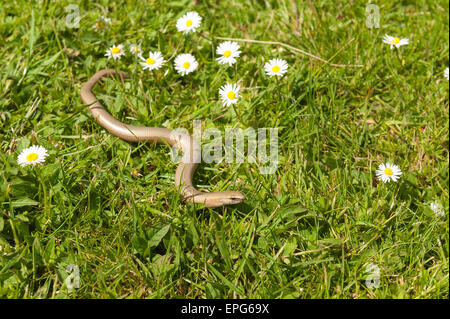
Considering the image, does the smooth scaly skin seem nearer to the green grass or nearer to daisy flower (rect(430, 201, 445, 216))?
the green grass

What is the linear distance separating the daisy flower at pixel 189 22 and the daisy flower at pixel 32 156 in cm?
136

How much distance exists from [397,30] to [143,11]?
2.01 meters

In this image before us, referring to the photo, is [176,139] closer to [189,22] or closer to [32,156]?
[32,156]

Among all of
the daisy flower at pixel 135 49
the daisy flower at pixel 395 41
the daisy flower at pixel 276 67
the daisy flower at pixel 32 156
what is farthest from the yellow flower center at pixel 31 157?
the daisy flower at pixel 395 41

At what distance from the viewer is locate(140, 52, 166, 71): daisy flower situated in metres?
3.35

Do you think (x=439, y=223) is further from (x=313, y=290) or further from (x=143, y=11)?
(x=143, y=11)

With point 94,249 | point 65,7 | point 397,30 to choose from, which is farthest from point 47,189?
point 397,30

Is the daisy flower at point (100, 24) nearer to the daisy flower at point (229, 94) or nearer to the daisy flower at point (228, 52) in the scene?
the daisy flower at point (228, 52)

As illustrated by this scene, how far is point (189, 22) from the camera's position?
3.54 m

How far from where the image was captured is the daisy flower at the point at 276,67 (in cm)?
325

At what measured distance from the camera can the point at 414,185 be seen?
2893 millimetres

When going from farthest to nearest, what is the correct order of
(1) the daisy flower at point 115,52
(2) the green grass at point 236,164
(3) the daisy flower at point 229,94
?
(1) the daisy flower at point 115,52, (3) the daisy flower at point 229,94, (2) the green grass at point 236,164

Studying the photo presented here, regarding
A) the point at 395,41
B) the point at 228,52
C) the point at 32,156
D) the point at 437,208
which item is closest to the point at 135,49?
the point at 228,52

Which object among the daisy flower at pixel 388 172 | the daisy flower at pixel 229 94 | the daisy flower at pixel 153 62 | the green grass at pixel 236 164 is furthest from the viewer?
the daisy flower at pixel 153 62
